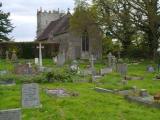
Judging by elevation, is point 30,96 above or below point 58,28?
below

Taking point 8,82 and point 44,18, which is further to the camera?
point 44,18

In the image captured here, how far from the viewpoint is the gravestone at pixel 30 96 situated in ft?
41.3

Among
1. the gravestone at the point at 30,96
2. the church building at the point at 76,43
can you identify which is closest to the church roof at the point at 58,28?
the church building at the point at 76,43

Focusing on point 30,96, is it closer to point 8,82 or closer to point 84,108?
point 84,108

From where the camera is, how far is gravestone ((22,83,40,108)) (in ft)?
41.3

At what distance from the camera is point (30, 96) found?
41.5ft

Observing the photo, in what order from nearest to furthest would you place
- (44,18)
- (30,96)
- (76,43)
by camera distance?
(30,96) → (76,43) → (44,18)

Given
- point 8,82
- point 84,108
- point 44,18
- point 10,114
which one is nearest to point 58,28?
point 44,18

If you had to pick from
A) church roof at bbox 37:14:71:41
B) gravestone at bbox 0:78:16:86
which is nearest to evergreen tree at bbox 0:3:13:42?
church roof at bbox 37:14:71:41

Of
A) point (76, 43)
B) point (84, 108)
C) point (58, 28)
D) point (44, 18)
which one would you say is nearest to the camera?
point (84, 108)

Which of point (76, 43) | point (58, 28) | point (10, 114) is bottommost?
point (10, 114)

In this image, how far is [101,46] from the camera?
5316 cm

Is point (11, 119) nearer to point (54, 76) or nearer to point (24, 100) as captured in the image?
point (24, 100)

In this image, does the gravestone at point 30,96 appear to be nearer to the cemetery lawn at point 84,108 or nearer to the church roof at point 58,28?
the cemetery lawn at point 84,108
